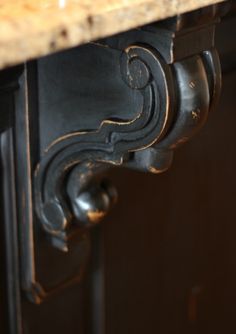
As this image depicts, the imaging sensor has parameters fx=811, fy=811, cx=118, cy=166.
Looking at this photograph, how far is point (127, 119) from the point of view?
0.79 metres

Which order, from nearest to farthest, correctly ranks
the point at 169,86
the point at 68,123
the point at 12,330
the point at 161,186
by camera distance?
the point at 169,86
the point at 68,123
the point at 12,330
the point at 161,186

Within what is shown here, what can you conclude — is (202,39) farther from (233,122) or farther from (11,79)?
(233,122)

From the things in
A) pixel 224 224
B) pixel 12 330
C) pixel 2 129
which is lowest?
pixel 12 330

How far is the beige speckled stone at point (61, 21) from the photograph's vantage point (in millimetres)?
553

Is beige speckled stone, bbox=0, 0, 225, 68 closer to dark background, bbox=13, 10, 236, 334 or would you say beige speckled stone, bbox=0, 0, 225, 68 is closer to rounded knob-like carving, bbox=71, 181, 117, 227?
rounded knob-like carving, bbox=71, 181, 117, 227

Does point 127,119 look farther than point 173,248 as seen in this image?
No

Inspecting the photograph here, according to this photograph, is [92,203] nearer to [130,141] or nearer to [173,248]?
[130,141]

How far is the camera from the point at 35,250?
3.02ft

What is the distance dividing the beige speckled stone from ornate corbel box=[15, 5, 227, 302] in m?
0.08

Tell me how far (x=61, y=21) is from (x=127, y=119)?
0.72 feet

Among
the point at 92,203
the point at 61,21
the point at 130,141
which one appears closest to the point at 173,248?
the point at 92,203

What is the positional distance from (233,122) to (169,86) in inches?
18.3

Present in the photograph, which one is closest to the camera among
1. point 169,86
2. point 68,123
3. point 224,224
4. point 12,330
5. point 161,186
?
point 169,86

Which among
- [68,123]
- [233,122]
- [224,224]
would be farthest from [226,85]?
[68,123]
